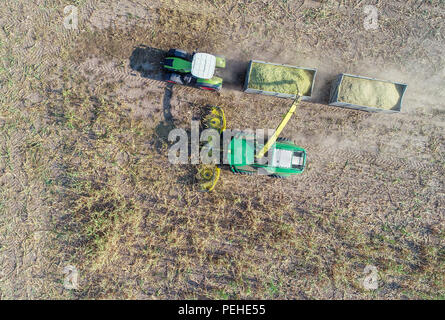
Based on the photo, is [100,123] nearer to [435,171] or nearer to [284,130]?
[284,130]

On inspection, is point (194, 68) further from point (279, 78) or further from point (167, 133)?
point (279, 78)

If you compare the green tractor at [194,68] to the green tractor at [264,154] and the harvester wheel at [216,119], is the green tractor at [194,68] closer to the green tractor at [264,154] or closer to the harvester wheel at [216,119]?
the harvester wheel at [216,119]

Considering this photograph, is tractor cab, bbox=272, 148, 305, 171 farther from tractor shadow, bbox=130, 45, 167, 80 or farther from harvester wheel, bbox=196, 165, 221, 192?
tractor shadow, bbox=130, 45, 167, 80

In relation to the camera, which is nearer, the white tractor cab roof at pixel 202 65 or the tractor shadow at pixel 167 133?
the white tractor cab roof at pixel 202 65

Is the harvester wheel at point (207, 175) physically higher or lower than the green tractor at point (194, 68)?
lower

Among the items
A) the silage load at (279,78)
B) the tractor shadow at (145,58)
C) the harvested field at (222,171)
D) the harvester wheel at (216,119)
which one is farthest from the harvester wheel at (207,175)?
the tractor shadow at (145,58)

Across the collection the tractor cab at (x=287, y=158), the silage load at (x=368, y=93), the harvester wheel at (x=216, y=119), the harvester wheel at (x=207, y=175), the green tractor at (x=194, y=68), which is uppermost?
the green tractor at (x=194, y=68)
